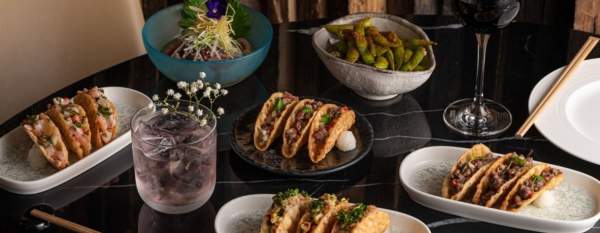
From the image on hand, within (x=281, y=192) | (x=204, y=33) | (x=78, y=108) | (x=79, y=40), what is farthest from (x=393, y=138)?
(x=79, y=40)

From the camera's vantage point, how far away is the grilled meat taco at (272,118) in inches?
78.7

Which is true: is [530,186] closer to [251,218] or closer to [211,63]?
[251,218]

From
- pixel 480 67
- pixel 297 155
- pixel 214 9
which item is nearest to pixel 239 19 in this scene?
pixel 214 9

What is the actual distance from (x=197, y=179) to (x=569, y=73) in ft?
3.19

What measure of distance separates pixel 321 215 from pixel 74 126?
59cm

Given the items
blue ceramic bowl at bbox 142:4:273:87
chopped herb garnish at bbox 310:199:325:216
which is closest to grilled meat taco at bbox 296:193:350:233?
chopped herb garnish at bbox 310:199:325:216

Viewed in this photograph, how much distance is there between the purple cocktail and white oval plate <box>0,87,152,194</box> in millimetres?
167

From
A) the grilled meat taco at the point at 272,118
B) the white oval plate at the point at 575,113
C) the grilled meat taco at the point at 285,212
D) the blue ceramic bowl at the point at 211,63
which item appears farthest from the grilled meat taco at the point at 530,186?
the blue ceramic bowl at the point at 211,63

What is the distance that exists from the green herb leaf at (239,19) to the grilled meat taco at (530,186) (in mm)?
880

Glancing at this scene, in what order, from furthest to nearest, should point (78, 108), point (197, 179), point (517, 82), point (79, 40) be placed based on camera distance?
point (79, 40) → point (517, 82) → point (78, 108) → point (197, 179)

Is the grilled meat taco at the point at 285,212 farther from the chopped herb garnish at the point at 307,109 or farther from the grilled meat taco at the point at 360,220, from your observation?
the chopped herb garnish at the point at 307,109

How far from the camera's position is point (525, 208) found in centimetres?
180

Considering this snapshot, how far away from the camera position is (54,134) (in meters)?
1.91

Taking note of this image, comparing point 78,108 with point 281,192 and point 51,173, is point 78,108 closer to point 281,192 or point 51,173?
point 51,173
